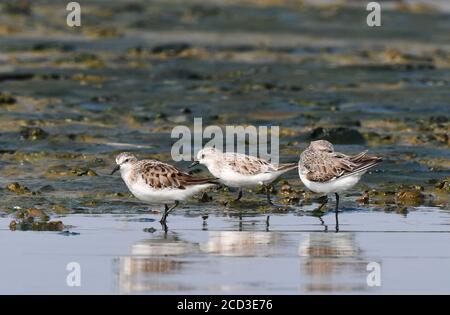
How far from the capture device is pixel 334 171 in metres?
16.2

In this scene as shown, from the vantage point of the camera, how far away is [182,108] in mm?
24625

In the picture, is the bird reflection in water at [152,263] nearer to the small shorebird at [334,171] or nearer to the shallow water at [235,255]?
the shallow water at [235,255]

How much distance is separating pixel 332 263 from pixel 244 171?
4314 mm

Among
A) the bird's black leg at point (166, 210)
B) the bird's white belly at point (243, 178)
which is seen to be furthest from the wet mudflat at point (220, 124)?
the bird's white belly at point (243, 178)

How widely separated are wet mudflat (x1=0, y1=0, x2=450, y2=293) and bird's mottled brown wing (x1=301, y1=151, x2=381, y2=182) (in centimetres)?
54

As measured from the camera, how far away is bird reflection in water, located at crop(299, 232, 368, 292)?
11.9m

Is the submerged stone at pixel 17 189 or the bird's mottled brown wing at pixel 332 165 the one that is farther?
the submerged stone at pixel 17 189

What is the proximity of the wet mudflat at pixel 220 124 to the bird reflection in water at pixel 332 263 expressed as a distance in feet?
0.10

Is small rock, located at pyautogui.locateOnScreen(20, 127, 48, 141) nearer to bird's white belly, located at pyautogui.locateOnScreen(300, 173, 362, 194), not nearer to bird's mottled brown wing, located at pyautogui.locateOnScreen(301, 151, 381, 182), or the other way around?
bird's mottled brown wing, located at pyautogui.locateOnScreen(301, 151, 381, 182)

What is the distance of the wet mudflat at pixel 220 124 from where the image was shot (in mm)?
12828

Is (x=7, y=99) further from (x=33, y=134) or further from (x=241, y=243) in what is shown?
(x=241, y=243)

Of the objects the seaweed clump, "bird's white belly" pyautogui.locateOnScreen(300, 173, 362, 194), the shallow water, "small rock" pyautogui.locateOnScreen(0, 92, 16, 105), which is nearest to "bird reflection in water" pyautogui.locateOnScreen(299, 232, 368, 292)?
the shallow water
